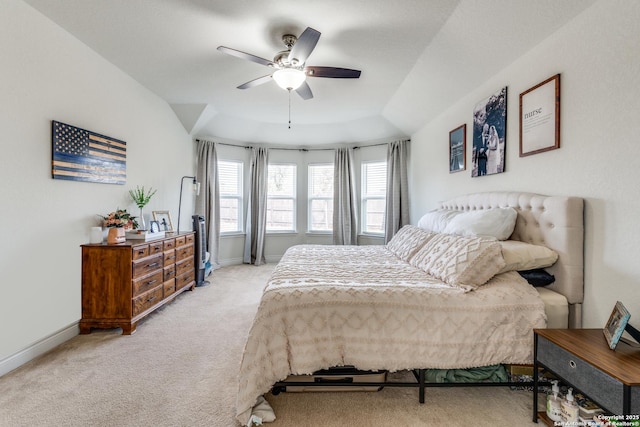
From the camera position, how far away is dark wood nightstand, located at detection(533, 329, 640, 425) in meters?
1.08

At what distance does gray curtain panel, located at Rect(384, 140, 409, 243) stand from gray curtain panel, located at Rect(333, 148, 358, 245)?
71cm

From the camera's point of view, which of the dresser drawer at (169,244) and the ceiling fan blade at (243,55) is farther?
the dresser drawer at (169,244)

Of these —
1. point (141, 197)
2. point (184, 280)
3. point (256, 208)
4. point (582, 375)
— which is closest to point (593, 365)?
point (582, 375)

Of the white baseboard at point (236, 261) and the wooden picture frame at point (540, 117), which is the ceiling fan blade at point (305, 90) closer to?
the wooden picture frame at point (540, 117)

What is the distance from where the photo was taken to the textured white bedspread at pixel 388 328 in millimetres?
1642

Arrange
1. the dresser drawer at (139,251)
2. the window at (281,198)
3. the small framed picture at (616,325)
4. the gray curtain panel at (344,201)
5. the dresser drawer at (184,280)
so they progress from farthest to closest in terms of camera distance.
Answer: the window at (281,198) → the gray curtain panel at (344,201) → the dresser drawer at (184,280) → the dresser drawer at (139,251) → the small framed picture at (616,325)

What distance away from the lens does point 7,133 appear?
2.07 metres

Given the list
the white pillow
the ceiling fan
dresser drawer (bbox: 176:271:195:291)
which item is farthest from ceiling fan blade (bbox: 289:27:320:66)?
dresser drawer (bbox: 176:271:195:291)

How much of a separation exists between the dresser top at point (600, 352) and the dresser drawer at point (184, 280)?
144 inches

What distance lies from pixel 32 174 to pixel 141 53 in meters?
1.53

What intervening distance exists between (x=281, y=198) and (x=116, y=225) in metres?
3.42

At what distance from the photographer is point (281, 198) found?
6020 mm

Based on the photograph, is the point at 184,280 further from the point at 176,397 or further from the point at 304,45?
the point at 304,45

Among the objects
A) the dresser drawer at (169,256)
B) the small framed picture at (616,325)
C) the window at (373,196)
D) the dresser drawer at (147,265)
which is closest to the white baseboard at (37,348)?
the dresser drawer at (147,265)
